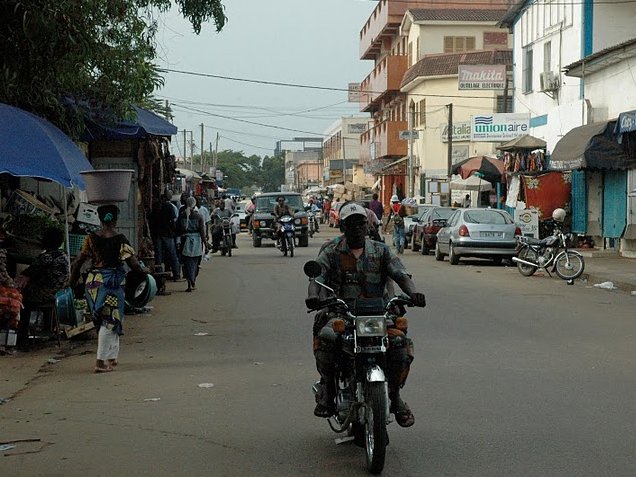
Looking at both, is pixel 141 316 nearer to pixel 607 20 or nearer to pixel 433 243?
pixel 433 243

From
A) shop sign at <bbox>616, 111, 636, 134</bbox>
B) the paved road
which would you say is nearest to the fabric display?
shop sign at <bbox>616, 111, 636, 134</bbox>

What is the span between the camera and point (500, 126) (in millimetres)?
37531

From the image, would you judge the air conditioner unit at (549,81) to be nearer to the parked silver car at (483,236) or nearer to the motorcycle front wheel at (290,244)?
the parked silver car at (483,236)

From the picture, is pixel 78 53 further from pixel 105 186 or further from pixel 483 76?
pixel 483 76

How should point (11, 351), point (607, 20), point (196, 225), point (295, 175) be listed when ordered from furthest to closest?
point (295, 175) < point (607, 20) < point (196, 225) < point (11, 351)

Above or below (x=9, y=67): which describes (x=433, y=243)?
below

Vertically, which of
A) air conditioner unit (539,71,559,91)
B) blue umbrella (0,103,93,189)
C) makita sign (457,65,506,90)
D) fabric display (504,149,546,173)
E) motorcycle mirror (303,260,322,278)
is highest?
makita sign (457,65,506,90)

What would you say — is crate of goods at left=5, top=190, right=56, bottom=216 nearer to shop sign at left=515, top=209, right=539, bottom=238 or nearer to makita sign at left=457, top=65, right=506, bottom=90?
shop sign at left=515, top=209, right=539, bottom=238

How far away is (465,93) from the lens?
55.8m

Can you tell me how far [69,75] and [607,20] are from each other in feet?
72.1

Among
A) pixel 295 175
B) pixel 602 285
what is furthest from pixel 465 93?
pixel 295 175

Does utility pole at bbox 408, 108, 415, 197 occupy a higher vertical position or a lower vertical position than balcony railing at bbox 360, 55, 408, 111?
lower

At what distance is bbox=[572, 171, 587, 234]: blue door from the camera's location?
104ft

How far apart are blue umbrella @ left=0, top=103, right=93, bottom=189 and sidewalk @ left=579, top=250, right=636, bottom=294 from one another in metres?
12.3
